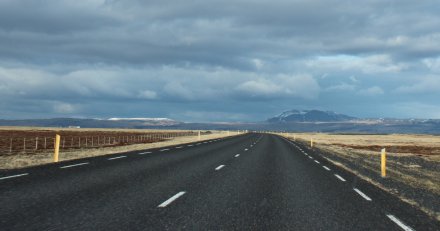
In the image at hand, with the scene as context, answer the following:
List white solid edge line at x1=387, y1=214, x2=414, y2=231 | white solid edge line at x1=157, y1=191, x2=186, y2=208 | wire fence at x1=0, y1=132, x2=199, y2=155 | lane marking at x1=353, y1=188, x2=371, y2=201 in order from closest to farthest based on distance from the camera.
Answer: white solid edge line at x1=387, y1=214, x2=414, y2=231 < white solid edge line at x1=157, y1=191, x2=186, y2=208 < lane marking at x1=353, y1=188, x2=371, y2=201 < wire fence at x1=0, y1=132, x2=199, y2=155

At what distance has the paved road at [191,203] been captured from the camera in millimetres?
7270

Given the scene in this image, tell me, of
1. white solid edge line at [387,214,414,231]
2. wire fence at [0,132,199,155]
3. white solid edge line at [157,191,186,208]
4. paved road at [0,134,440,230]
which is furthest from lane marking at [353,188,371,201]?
wire fence at [0,132,199,155]

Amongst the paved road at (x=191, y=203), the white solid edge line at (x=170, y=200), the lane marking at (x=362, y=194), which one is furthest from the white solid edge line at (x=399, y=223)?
the white solid edge line at (x=170, y=200)

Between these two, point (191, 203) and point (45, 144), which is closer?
point (191, 203)

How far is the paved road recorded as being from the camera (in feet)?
23.9

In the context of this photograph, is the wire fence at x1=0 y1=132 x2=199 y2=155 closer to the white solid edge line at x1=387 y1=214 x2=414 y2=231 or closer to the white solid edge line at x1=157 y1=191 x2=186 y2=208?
the white solid edge line at x1=157 y1=191 x2=186 y2=208

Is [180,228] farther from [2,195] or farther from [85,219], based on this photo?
[2,195]

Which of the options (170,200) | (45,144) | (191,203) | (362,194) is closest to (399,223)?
(362,194)

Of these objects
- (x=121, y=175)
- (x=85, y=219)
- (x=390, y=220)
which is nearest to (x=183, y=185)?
(x=121, y=175)

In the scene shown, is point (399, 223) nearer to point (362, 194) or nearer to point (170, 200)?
point (362, 194)

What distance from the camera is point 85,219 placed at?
288 inches

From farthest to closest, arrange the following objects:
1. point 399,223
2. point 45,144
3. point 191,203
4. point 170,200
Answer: point 45,144 → point 170,200 → point 191,203 → point 399,223

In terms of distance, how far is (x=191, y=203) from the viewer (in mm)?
9180

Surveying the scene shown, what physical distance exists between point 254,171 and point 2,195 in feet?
30.9
